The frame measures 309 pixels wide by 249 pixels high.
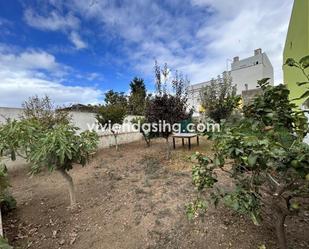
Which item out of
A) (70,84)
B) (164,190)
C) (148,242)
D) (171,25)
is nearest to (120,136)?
(70,84)

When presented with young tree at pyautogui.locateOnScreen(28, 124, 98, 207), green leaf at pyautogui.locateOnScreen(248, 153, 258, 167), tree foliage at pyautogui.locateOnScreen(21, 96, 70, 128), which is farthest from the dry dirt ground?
tree foliage at pyautogui.locateOnScreen(21, 96, 70, 128)

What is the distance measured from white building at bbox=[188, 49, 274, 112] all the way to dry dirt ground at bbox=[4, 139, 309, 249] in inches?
758

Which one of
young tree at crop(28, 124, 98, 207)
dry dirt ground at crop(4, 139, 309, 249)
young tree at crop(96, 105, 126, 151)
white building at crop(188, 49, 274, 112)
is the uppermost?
white building at crop(188, 49, 274, 112)

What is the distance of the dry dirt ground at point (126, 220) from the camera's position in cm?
308

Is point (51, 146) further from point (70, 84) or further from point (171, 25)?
point (70, 84)

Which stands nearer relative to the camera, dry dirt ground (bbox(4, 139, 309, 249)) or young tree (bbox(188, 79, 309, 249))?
young tree (bbox(188, 79, 309, 249))

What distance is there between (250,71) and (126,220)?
26359mm

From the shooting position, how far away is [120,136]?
12406mm

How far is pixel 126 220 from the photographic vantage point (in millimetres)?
3744

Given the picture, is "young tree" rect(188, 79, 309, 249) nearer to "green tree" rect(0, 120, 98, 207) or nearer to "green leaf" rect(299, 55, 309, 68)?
"green leaf" rect(299, 55, 309, 68)

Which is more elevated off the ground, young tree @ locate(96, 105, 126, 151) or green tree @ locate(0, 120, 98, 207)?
young tree @ locate(96, 105, 126, 151)

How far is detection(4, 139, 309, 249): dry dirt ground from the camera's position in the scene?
10.1 feet

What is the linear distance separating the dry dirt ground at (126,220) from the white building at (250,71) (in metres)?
19.3

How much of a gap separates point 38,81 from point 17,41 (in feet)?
9.81
